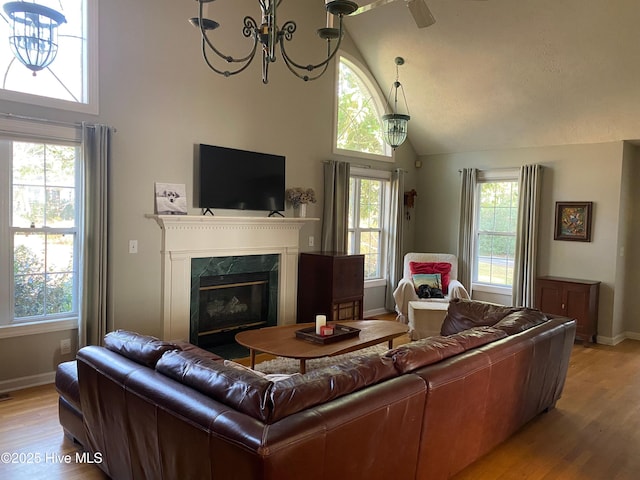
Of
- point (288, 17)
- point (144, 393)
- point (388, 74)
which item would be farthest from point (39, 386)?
point (388, 74)

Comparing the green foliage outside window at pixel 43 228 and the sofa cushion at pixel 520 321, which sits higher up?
the green foliage outside window at pixel 43 228

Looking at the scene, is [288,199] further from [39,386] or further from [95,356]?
[95,356]

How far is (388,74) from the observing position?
6.32 m

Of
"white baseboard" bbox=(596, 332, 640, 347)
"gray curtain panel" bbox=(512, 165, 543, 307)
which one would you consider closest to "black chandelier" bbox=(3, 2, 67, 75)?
"gray curtain panel" bbox=(512, 165, 543, 307)

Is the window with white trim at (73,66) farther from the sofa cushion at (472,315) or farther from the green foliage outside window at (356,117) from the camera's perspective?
the sofa cushion at (472,315)

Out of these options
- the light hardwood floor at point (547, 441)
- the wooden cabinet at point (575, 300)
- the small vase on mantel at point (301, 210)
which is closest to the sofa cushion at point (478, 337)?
the light hardwood floor at point (547, 441)

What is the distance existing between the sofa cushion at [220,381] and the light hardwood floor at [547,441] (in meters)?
1.05

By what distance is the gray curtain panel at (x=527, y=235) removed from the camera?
6.02 m

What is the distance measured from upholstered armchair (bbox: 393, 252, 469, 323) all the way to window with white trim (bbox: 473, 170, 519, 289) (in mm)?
620

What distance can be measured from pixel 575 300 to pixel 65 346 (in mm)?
5427

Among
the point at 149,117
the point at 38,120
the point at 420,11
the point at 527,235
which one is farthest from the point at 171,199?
the point at 527,235

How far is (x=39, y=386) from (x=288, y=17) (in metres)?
4.48

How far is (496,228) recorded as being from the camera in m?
6.65

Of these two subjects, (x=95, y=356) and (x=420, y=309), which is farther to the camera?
(x=420, y=309)
